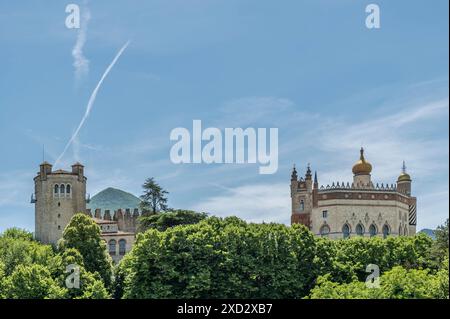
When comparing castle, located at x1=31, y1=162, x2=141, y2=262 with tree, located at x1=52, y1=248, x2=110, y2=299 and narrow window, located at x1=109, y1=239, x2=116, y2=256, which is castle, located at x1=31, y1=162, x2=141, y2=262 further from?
tree, located at x1=52, y1=248, x2=110, y2=299

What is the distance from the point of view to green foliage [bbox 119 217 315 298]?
59.5 metres

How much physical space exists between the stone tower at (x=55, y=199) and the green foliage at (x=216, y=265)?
38948 millimetres

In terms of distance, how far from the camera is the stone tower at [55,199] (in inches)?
3957

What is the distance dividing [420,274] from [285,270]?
979cm

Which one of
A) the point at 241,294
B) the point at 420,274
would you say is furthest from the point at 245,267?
the point at 420,274

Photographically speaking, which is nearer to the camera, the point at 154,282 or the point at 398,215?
the point at 154,282

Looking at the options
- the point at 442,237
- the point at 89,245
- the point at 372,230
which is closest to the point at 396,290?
the point at 442,237

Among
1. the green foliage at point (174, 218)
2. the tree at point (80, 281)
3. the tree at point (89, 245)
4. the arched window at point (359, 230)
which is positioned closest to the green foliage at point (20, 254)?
the tree at point (89, 245)

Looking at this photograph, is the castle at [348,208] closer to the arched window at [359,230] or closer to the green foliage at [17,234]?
the arched window at [359,230]

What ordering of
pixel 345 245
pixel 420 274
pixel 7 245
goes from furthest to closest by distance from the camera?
pixel 7 245 < pixel 345 245 < pixel 420 274

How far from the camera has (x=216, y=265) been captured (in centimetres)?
6062

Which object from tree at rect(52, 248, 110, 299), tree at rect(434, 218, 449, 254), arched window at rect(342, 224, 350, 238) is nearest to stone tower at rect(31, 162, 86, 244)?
arched window at rect(342, 224, 350, 238)
